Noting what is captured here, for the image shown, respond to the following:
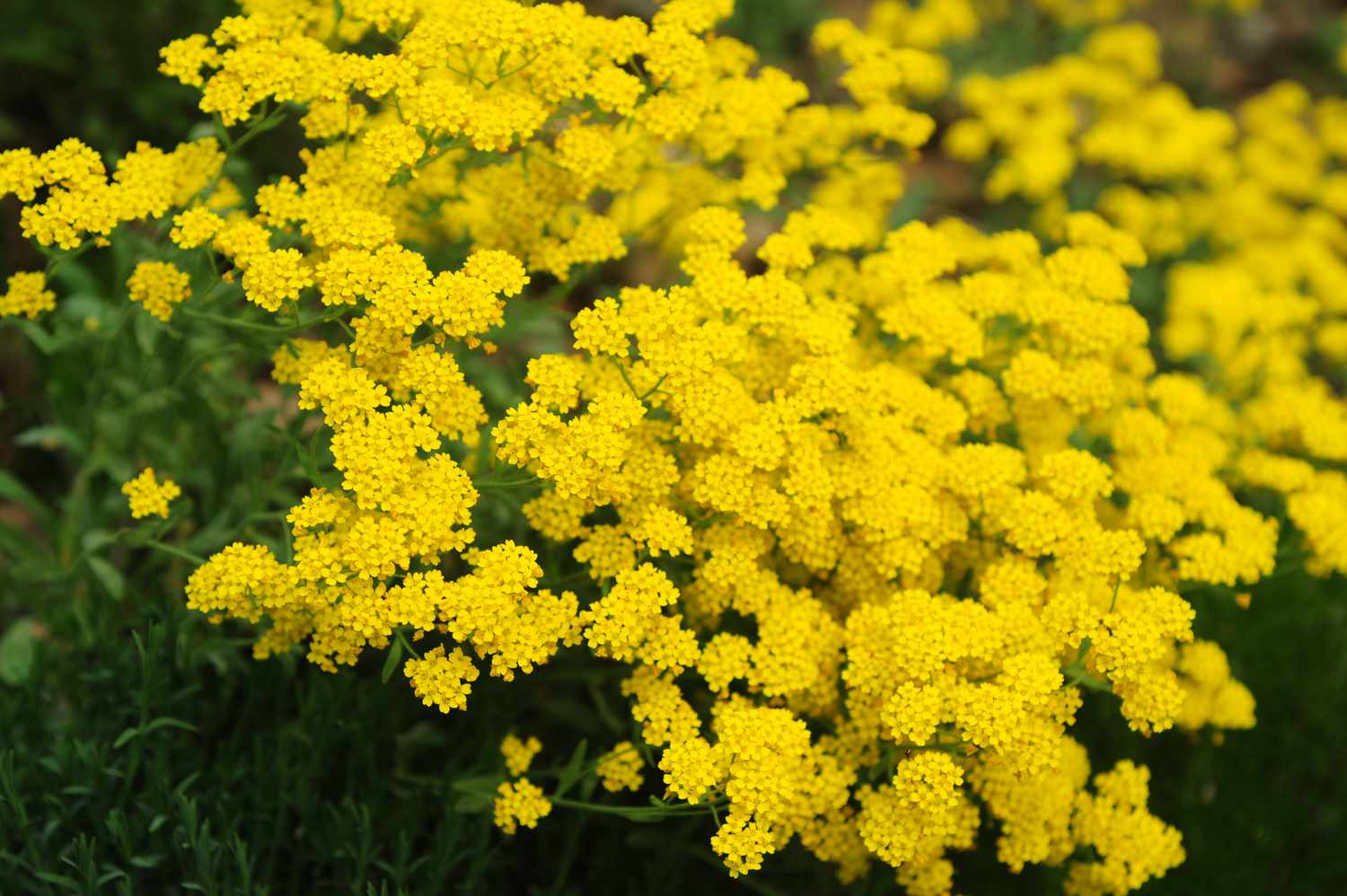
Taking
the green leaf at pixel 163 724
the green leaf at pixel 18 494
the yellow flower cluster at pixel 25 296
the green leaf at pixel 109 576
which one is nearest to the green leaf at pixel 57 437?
the green leaf at pixel 18 494

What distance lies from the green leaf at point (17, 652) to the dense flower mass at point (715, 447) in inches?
35.8

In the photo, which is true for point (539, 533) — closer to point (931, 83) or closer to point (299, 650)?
point (299, 650)

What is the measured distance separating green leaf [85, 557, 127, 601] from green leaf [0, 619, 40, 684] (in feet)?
0.84

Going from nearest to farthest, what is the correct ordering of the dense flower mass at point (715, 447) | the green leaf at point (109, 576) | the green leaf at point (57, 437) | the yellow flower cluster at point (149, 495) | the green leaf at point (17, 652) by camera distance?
the dense flower mass at point (715, 447) → the yellow flower cluster at point (149, 495) → the green leaf at point (109, 576) → the green leaf at point (17, 652) → the green leaf at point (57, 437)

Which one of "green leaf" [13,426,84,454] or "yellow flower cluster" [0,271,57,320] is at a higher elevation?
"yellow flower cluster" [0,271,57,320]

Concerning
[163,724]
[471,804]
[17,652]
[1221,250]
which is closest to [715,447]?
[471,804]

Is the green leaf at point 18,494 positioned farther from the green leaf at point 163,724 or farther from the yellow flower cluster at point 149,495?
the green leaf at point 163,724

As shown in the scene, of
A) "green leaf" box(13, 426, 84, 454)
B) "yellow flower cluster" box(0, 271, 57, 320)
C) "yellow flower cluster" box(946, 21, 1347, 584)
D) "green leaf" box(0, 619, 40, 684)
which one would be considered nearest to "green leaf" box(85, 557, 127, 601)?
"green leaf" box(0, 619, 40, 684)

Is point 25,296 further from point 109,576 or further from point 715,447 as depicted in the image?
point 715,447

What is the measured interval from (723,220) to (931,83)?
1.15 m

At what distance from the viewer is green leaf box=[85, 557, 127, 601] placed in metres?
3.14

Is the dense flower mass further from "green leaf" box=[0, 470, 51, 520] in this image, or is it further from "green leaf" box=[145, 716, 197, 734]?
"green leaf" box=[0, 470, 51, 520]

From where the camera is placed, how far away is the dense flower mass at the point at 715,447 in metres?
2.46

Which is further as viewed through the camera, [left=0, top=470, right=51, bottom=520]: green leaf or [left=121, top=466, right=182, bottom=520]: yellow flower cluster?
[left=0, top=470, right=51, bottom=520]: green leaf
